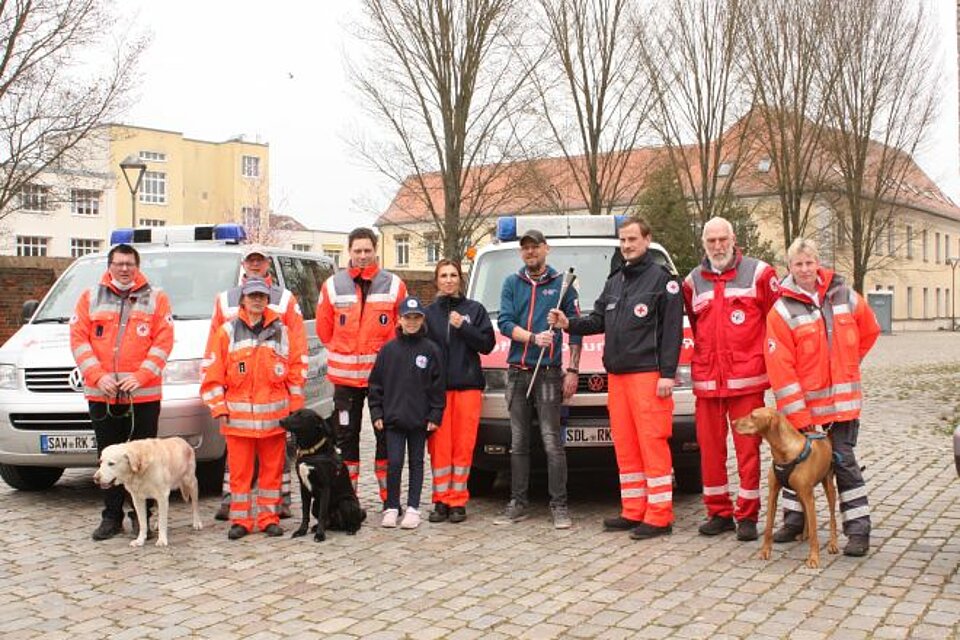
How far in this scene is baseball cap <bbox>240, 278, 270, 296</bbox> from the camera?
21.4 ft

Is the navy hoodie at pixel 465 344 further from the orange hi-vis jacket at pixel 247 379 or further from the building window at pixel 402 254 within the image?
the building window at pixel 402 254

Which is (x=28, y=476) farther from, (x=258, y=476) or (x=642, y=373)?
(x=642, y=373)

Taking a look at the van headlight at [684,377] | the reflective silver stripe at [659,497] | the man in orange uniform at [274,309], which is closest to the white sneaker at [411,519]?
the man in orange uniform at [274,309]

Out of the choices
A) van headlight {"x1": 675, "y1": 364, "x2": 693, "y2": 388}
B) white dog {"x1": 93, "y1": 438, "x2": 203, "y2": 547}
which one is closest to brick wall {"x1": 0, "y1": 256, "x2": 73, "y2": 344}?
white dog {"x1": 93, "y1": 438, "x2": 203, "y2": 547}

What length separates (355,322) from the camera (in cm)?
696

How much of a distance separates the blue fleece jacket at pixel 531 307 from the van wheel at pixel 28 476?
4138mm

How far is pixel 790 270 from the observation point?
600 cm

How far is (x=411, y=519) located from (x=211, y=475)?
81.4 inches

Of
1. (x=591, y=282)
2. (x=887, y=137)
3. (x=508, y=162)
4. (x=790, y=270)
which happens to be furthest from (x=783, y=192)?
(x=790, y=270)

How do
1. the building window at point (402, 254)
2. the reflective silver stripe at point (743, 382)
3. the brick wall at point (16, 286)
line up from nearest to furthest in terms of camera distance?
the reflective silver stripe at point (743, 382)
the brick wall at point (16, 286)
the building window at point (402, 254)

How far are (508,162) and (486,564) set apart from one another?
53.3 ft

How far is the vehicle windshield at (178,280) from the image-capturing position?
8258mm

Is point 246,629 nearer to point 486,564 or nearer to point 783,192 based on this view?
point 486,564

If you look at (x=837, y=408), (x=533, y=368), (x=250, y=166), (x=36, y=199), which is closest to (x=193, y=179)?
(x=250, y=166)
